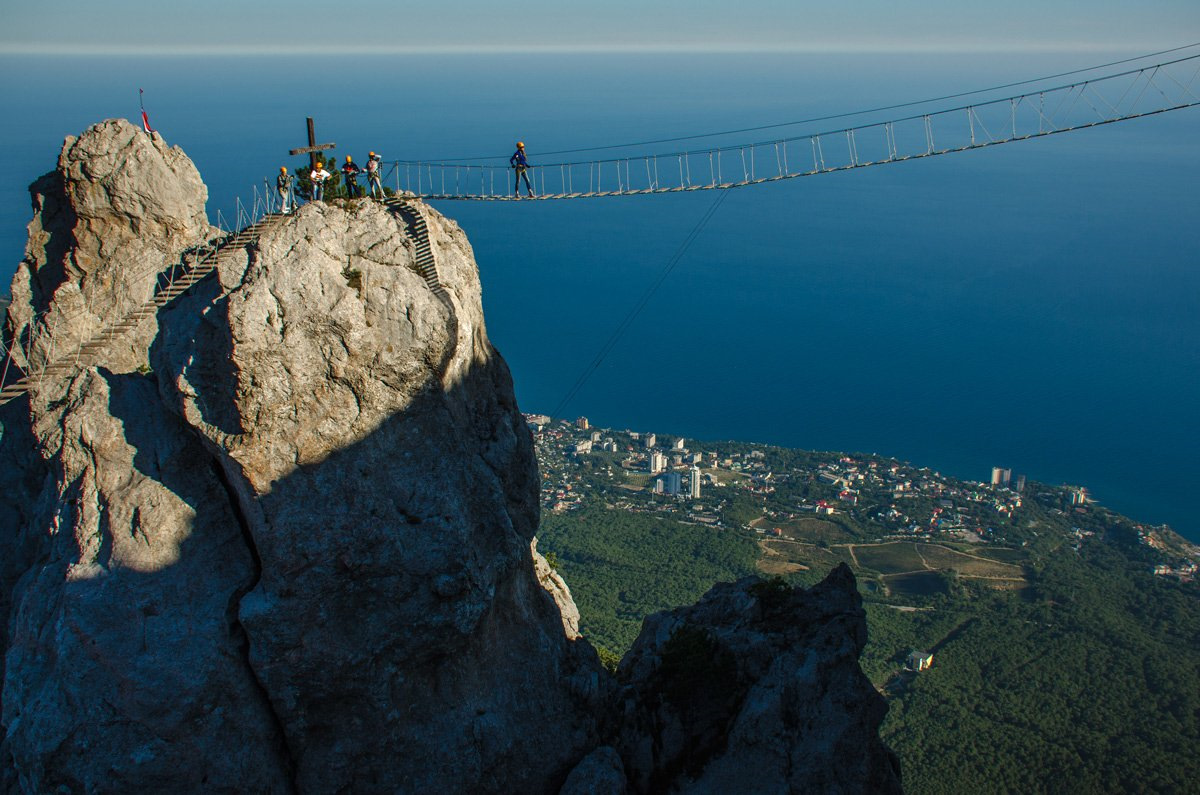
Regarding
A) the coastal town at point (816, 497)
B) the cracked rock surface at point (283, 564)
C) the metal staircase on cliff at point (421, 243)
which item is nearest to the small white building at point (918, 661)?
the coastal town at point (816, 497)

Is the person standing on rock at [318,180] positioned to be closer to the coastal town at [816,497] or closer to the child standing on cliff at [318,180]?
the child standing on cliff at [318,180]

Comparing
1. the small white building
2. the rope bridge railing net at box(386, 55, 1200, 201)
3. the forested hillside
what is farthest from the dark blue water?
the small white building

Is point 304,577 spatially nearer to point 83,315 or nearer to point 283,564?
point 283,564

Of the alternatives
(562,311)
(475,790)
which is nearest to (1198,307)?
(562,311)

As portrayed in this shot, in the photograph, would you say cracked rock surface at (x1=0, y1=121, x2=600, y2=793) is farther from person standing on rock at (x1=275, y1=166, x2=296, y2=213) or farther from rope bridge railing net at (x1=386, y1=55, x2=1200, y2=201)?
rope bridge railing net at (x1=386, y1=55, x2=1200, y2=201)

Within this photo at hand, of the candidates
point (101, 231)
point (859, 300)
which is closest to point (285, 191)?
point (101, 231)

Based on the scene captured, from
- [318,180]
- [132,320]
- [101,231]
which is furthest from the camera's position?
[318,180]
